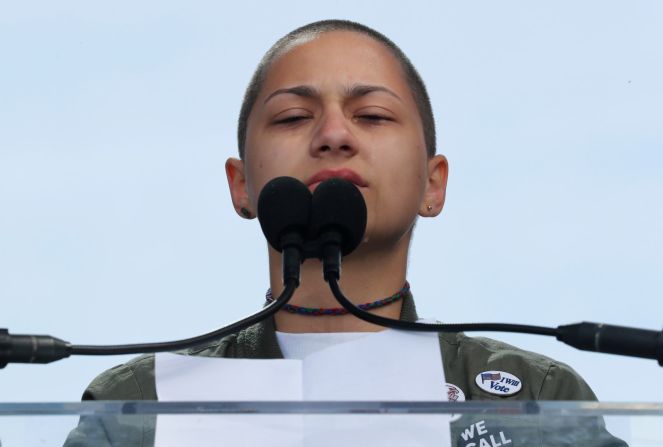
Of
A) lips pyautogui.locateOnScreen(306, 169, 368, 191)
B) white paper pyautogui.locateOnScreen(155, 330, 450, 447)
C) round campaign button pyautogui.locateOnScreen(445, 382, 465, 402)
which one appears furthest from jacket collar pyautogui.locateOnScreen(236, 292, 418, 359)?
white paper pyautogui.locateOnScreen(155, 330, 450, 447)

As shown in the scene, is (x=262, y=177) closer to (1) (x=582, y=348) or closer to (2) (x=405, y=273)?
(2) (x=405, y=273)

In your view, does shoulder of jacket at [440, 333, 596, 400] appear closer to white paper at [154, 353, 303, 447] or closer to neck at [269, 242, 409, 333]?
neck at [269, 242, 409, 333]

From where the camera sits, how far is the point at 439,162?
98.4 inches

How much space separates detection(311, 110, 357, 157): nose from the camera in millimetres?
2059

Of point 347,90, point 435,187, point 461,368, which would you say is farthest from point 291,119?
point 461,368

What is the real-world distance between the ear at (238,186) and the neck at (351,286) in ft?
0.58

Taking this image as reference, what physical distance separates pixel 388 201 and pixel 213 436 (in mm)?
936

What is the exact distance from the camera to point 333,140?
6.75ft

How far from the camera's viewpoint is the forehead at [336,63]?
223 cm

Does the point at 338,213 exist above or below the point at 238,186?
below

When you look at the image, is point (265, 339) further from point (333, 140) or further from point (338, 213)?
point (338, 213)

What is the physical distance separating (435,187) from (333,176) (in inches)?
19.3

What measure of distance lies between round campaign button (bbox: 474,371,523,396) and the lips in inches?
17.8

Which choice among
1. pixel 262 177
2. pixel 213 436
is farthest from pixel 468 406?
pixel 262 177
